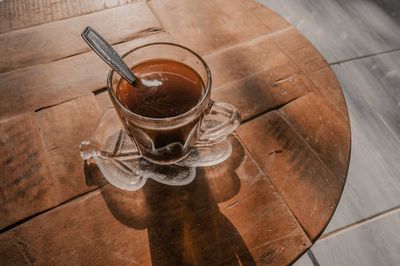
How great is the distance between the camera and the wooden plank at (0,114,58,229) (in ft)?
1.84

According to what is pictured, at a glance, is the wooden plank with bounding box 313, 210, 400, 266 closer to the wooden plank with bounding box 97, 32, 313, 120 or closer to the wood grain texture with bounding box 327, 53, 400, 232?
the wood grain texture with bounding box 327, 53, 400, 232

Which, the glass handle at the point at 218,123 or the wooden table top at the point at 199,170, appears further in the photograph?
the glass handle at the point at 218,123

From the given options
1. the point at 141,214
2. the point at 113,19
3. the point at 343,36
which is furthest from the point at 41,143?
the point at 343,36

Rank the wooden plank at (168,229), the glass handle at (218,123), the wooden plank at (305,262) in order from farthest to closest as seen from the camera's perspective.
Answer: the wooden plank at (305,262), the glass handle at (218,123), the wooden plank at (168,229)

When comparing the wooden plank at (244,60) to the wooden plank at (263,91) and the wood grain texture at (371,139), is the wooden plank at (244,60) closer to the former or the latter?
the wooden plank at (263,91)

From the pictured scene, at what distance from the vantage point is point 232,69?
2.57 feet

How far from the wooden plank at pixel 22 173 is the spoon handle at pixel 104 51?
24 centimetres

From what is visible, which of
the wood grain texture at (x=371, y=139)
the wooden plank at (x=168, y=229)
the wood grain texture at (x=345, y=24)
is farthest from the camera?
the wood grain texture at (x=345, y=24)

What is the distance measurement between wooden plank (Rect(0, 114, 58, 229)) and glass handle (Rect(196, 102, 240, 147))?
0.34 meters

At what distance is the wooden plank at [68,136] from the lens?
59cm

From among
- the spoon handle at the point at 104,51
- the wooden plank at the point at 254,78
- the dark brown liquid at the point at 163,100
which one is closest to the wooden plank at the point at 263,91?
the wooden plank at the point at 254,78

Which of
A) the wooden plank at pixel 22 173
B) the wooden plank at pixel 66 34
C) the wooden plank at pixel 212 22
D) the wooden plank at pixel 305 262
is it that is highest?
the wooden plank at pixel 212 22

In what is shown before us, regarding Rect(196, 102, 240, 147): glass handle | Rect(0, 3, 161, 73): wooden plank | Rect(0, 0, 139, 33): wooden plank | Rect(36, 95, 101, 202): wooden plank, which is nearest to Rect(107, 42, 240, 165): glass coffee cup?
Answer: Rect(196, 102, 240, 147): glass handle

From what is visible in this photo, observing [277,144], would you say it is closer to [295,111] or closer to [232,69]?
[295,111]
